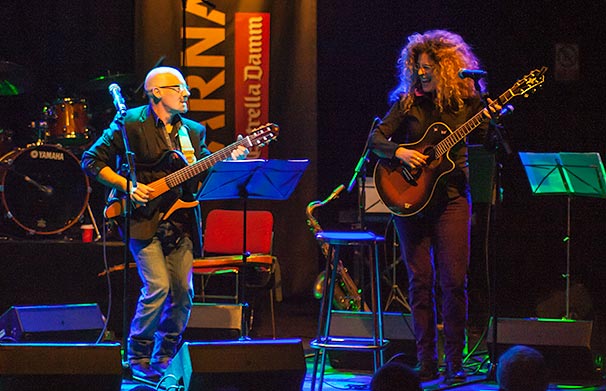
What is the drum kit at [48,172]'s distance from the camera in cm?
867

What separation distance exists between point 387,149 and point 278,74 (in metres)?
3.69

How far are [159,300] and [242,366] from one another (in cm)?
184

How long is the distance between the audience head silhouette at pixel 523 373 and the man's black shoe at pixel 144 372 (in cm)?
288

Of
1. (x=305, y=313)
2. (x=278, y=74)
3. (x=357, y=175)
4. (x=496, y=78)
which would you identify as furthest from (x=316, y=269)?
(x=357, y=175)

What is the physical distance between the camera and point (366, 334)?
6273 mm

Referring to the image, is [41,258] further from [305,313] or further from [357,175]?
[357,175]

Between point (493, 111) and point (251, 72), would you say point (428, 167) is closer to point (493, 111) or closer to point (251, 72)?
point (493, 111)

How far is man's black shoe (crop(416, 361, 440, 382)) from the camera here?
5.83 meters

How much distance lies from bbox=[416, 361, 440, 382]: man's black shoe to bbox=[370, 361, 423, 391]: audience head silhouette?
2445 mm

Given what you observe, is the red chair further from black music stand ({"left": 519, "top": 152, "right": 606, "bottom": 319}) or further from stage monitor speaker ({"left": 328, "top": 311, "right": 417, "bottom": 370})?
black music stand ({"left": 519, "top": 152, "right": 606, "bottom": 319})

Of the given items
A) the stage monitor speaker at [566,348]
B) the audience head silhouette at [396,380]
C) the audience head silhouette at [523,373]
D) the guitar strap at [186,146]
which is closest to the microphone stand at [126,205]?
the guitar strap at [186,146]

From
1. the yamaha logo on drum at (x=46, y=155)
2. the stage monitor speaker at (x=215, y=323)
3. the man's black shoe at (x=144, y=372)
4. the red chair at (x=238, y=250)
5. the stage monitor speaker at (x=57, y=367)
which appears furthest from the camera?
the yamaha logo on drum at (x=46, y=155)

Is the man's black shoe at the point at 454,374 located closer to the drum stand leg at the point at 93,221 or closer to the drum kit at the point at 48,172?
the drum stand leg at the point at 93,221

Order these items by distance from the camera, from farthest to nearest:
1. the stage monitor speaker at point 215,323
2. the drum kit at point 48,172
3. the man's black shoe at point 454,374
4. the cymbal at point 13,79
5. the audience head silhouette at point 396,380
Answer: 1. the drum kit at point 48,172
2. the cymbal at point 13,79
3. the stage monitor speaker at point 215,323
4. the man's black shoe at point 454,374
5. the audience head silhouette at point 396,380
